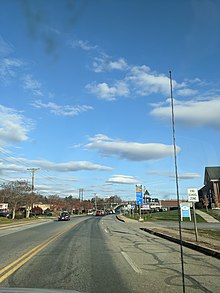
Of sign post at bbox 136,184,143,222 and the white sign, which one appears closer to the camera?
the white sign

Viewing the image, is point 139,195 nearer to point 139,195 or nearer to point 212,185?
point 139,195

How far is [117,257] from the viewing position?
1102 centimetres

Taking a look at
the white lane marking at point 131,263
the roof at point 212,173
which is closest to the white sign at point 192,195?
the white lane marking at point 131,263

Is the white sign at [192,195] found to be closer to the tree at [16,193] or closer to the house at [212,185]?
the tree at [16,193]

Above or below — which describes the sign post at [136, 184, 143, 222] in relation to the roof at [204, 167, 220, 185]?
below

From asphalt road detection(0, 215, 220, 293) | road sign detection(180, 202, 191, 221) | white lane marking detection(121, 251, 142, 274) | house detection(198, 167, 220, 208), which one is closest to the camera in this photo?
asphalt road detection(0, 215, 220, 293)

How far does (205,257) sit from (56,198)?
135413mm

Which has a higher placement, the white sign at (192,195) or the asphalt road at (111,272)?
the white sign at (192,195)

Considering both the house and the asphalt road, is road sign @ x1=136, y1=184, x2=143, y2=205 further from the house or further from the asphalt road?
the asphalt road

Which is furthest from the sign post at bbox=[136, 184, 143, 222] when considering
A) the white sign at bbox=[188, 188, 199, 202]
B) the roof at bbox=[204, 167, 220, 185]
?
the white sign at bbox=[188, 188, 199, 202]

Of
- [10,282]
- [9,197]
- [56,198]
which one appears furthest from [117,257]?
[56,198]

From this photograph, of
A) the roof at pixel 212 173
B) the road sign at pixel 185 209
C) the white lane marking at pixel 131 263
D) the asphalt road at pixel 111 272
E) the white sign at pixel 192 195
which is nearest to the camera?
the asphalt road at pixel 111 272

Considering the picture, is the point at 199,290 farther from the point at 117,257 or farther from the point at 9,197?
the point at 9,197

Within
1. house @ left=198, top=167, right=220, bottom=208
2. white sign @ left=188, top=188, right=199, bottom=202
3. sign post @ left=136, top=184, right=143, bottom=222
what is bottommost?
white sign @ left=188, top=188, right=199, bottom=202
